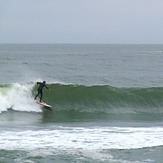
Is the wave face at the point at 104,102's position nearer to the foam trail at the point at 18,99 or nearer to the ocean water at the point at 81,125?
the ocean water at the point at 81,125

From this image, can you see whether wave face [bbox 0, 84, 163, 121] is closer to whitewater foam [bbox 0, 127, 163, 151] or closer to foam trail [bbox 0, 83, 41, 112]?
foam trail [bbox 0, 83, 41, 112]

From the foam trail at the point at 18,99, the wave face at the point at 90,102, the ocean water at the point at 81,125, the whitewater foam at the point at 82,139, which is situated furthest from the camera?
the foam trail at the point at 18,99

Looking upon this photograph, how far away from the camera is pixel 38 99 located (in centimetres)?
2431

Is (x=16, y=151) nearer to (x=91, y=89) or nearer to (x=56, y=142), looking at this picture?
(x=56, y=142)

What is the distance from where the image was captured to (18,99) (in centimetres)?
2397

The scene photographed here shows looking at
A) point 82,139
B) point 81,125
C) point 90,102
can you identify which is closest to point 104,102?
point 90,102

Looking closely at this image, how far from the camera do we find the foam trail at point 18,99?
23.0m

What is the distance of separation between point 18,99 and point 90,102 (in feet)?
14.7

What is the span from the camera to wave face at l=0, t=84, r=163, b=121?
2220 cm

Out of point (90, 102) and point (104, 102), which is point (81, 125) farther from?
point (104, 102)

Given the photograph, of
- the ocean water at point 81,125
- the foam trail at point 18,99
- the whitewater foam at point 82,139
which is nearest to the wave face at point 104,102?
the ocean water at point 81,125

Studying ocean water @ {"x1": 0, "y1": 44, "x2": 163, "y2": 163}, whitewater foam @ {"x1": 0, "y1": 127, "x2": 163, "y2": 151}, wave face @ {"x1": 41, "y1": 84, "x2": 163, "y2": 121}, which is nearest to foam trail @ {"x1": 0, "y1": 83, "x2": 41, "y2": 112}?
ocean water @ {"x1": 0, "y1": 44, "x2": 163, "y2": 163}

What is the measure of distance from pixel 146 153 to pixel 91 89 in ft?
47.7

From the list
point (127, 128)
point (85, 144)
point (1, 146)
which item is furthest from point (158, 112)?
point (1, 146)
